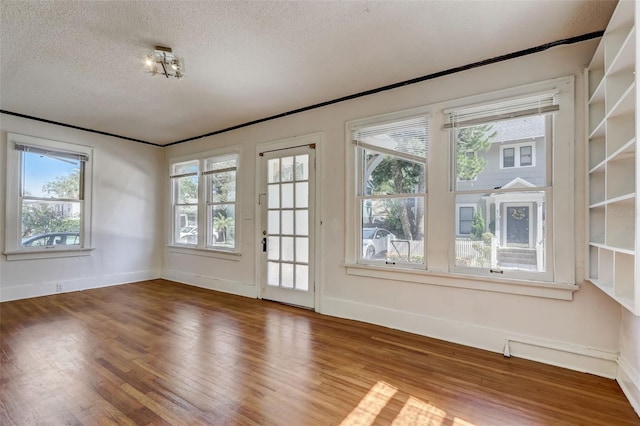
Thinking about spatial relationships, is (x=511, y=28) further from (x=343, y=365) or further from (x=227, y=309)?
(x=227, y=309)

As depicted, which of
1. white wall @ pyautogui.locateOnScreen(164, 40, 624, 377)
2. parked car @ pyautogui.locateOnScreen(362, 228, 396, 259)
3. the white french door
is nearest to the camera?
white wall @ pyautogui.locateOnScreen(164, 40, 624, 377)

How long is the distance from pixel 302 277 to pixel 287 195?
1.13 meters

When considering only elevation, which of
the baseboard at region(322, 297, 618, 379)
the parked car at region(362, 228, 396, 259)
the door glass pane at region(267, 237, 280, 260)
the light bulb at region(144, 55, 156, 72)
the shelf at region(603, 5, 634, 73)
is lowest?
the baseboard at region(322, 297, 618, 379)

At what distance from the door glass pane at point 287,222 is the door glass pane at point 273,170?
0.50 m

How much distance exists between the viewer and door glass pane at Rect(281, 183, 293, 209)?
14.2 feet

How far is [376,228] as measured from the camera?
356 cm

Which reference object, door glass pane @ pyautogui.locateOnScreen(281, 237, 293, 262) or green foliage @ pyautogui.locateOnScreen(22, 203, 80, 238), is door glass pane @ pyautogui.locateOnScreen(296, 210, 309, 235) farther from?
green foliage @ pyautogui.locateOnScreen(22, 203, 80, 238)

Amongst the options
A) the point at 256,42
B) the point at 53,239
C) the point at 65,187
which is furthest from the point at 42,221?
the point at 256,42

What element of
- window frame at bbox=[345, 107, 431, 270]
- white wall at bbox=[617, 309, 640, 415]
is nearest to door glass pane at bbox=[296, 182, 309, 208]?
window frame at bbox=[345, 107, 431, 270]

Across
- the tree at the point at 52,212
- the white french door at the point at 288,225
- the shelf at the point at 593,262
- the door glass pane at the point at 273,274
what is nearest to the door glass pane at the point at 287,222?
the white french door at the point at 288,225

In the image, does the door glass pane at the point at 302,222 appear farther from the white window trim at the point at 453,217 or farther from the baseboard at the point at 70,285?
the baseboard at the point at 70,285

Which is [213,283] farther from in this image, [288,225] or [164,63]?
[164,63]

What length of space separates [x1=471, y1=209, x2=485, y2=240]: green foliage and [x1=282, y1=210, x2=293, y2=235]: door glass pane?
2260 millimetres

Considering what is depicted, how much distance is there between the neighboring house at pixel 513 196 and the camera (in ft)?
8.79
